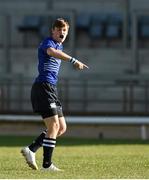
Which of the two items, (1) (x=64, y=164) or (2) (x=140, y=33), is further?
(2) (x=140, y=33)

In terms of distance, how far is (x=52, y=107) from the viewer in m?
11.9

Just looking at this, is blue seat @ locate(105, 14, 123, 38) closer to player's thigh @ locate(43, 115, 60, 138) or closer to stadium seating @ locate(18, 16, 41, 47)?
stadium seating @ locate(18, 16, 41, 47)

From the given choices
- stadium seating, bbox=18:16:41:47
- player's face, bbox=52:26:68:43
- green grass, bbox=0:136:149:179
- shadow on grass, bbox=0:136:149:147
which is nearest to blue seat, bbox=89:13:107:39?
stadium seating, bbox=18:16:41:47

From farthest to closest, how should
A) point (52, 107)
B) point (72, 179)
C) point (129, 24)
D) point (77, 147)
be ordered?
point (129, 24), point (77, 147), point (52, 107), point (72, 179)

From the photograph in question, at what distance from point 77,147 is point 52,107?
661 centimetres

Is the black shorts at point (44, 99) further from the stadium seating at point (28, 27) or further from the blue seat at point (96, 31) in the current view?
the blue seat at point (96, 31)

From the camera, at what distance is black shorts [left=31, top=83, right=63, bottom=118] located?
11914 mm

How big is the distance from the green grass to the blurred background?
6.95 feet

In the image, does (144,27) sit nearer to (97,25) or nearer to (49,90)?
(97,25)

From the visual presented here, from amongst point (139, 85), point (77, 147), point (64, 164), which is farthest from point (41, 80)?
point (139, 85)

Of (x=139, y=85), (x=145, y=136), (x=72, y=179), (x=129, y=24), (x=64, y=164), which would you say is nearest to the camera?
(x=72, y=179)

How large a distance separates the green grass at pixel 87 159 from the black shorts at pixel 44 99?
828 mm

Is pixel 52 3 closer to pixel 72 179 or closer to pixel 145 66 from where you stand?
pixel 145 66

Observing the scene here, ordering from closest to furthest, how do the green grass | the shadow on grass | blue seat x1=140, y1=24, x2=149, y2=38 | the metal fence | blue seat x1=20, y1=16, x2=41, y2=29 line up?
the green grass, the shadow on grass, the metal fence, blue seat x1=140, y1=24, x2=149, y2=38, blue seat x1=20, y1=16, x2=41, y2=29
